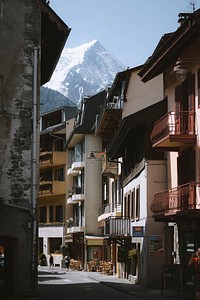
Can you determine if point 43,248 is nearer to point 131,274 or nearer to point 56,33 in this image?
point 131,274

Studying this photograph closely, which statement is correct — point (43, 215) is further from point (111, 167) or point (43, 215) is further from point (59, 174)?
point (111, 167)

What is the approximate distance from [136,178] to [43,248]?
4242 cm

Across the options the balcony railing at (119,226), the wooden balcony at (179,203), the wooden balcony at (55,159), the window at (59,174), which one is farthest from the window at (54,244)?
the wooden balcony at (179,203)

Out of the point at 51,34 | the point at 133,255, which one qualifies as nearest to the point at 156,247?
the point at 133,255

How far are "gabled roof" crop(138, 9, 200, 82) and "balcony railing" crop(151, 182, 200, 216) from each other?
17.2 feet

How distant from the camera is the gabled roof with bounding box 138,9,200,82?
24.3 metres

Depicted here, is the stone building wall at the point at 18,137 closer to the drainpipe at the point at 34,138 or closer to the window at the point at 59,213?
the drainpipe at the point at 34,138

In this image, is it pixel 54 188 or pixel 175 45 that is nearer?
pixel 175 45

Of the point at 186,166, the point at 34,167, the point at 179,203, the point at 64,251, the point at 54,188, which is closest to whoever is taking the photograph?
the point at 179,203

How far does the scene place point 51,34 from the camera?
108 ft

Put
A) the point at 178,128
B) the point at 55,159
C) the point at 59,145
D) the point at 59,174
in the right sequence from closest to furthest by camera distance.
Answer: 1. the point at 178,128
2. the point at 55,159
3. the point at 59,174
4. the point at 59,145

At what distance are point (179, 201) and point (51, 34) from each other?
34.1ft

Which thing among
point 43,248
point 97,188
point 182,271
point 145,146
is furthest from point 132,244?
point 43,248

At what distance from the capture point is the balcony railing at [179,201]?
25.8m
